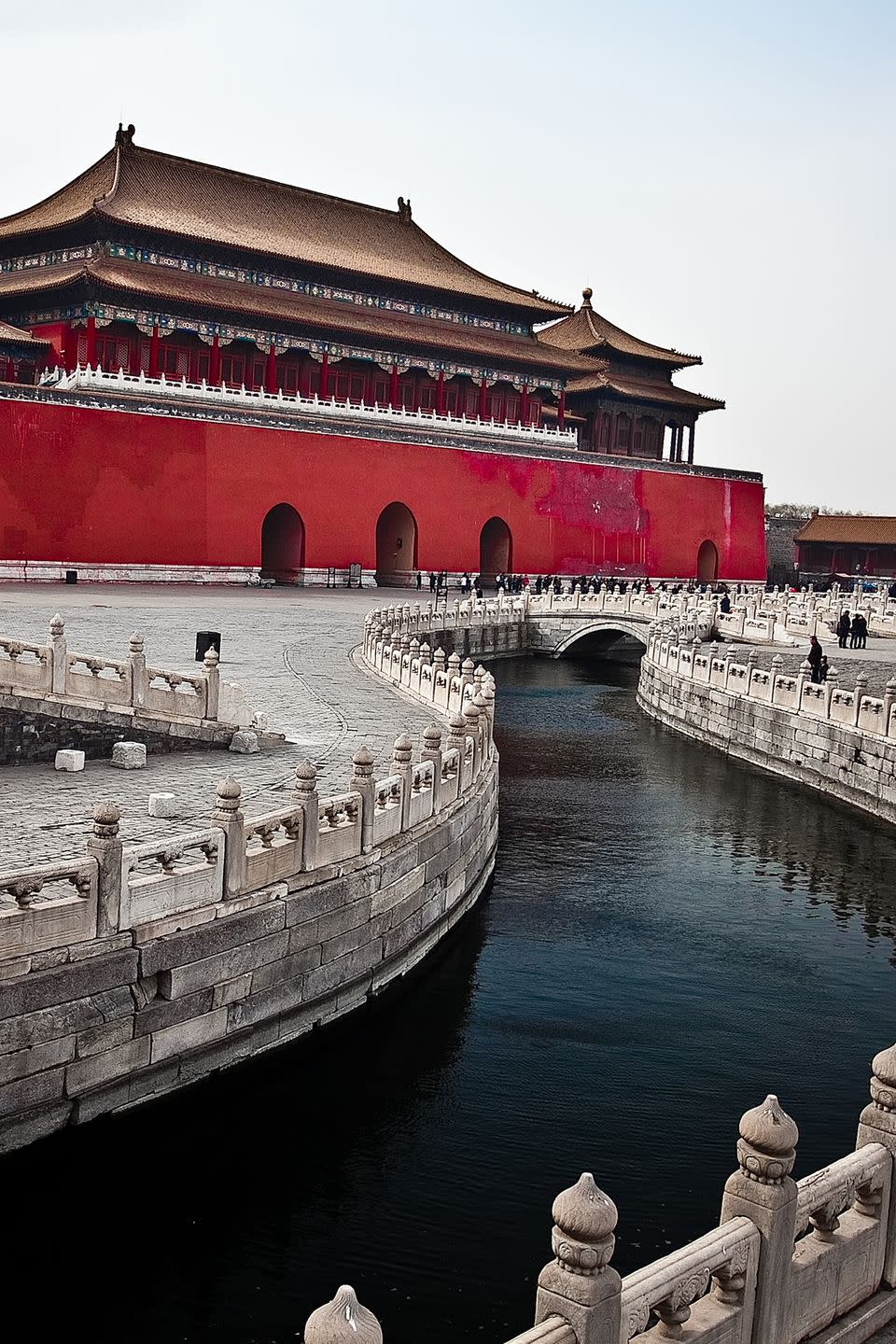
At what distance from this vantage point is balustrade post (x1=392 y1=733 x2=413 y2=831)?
1064 cm

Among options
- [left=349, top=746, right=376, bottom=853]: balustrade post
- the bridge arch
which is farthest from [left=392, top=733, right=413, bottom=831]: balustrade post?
the bridge arch

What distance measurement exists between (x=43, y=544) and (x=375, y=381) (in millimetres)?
13443

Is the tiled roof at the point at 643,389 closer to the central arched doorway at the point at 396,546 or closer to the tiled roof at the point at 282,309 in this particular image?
the tiled roof at the point at 282,309

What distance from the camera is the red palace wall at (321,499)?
1308 inches

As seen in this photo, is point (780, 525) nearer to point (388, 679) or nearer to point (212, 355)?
point (212, 355)

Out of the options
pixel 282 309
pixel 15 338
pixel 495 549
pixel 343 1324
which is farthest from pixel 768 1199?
pixel 495 549

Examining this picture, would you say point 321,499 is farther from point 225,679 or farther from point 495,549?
point 225,679

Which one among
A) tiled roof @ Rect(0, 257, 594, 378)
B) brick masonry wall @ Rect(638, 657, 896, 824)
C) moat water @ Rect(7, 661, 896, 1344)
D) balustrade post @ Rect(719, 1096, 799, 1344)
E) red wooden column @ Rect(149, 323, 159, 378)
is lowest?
moat water @ Rect(7, 661, 896, 1344)

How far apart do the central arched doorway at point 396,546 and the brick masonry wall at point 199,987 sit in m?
31.6

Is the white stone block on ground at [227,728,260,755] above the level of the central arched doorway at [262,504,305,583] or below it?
below

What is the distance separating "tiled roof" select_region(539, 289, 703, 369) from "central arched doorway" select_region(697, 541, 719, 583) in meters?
7.20

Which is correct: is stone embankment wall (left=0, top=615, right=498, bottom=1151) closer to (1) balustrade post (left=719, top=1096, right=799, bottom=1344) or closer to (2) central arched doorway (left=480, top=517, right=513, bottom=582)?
(1) balustrade post (left=719, top=1096, right=799, bottom=1344)

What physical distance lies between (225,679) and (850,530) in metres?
42.7

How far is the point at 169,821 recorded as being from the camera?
10.6 m
